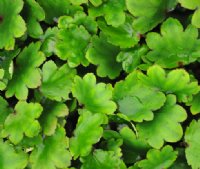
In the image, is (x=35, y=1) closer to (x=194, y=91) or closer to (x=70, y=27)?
(x=70, y=27)

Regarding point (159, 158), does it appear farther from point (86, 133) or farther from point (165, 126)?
point (86, 133)

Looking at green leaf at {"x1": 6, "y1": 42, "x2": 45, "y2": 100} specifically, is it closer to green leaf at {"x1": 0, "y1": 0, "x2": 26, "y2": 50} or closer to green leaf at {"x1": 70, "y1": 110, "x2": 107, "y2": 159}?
green leaf at {"x1": 0, "y1": 0, "x2": 26, "y2": 50}

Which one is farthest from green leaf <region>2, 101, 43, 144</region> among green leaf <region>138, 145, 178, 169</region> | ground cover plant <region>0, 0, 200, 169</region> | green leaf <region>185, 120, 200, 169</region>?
green leaf <region>185, 120, 200, 169</region>

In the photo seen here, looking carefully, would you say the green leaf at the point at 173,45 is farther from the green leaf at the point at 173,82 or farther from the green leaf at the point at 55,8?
the green leaf at the point at 55,8

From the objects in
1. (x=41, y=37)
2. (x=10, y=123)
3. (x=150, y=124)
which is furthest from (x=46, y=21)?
(x=150, y=124)

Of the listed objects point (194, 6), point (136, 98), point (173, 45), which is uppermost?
point (194, 6)

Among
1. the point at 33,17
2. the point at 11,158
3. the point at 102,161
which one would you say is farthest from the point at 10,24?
the point at 102,161
